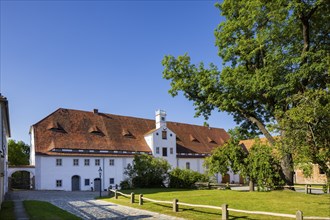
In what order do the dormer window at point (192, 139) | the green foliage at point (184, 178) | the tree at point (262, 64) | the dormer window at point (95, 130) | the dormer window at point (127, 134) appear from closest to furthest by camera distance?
the tree at point (262, 64)
the green foliage at point (184, 178)
the dormer window at point (95, 130)
the dormer window at point (127, 134)
the dormer window at point (192, 139)

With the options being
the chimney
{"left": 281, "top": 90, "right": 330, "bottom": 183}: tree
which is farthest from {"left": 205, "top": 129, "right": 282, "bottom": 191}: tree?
the chimney

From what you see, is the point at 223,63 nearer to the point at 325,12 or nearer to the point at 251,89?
the point at 251,89

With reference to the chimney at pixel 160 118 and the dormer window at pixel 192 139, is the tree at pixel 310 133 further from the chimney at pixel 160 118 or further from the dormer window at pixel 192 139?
the dormer window at pixel 192 139

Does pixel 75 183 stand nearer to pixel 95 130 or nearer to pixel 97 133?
pixel 97 133

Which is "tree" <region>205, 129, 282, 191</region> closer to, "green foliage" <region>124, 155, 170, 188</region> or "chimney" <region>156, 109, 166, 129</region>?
"green foliage" <region>124, 155, 170, 188</region>

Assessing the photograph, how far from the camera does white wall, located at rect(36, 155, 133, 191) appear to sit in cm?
3766

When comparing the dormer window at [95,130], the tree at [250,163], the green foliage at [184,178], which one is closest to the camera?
the tree at [250,163]

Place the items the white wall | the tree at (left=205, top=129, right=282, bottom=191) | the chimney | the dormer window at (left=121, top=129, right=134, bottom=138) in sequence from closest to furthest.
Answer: the tree at (left=205, top=129, right=282, bottom=191) < the white wall < the dormer window at (left=121, top=129, right=134, bottom=138) < the chimney

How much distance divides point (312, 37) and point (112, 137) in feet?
99.6

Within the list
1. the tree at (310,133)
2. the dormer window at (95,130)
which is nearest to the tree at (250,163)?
the tree at (310,133)

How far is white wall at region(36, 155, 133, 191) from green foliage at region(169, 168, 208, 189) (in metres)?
11.1

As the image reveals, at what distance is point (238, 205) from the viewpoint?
17781 millimetres

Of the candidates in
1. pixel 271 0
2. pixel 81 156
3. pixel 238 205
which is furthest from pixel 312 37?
pixel 81 156

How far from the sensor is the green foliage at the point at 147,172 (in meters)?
34.2
